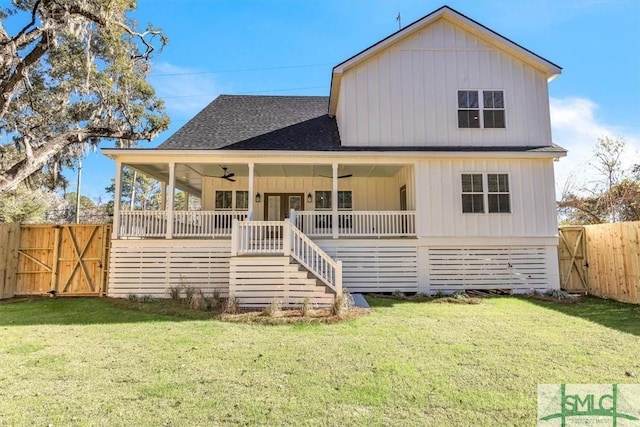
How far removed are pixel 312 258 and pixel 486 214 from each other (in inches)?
218

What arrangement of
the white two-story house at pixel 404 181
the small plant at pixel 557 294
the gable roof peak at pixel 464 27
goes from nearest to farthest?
the small plant at pixel 557 294, the white two-story house at pixel 404 181, the gable roof peak at pixel 464 27

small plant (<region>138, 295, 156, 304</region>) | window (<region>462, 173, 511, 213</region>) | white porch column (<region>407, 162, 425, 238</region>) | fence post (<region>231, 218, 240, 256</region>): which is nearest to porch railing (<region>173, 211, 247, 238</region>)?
fence post (<region>231, 218, 240, 256</region>)

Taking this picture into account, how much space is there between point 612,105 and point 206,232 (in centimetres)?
2550

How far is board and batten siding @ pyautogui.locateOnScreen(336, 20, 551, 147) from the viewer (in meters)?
10.8

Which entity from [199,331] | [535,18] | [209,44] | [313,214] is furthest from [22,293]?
[535,18]

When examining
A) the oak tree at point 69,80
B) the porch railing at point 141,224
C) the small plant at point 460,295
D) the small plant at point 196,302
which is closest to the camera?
the small plant at point 196,302

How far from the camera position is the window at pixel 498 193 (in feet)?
33.7

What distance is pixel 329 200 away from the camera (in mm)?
13336

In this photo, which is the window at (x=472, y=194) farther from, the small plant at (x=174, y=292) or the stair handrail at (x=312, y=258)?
the small plant at (x=174, y=292)

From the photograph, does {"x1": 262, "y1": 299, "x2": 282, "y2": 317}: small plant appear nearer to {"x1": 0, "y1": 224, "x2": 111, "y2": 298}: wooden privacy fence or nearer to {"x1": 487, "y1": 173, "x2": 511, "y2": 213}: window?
{"x1": 0, "y1": 224, "x2": 111, "y2": 298}: wooden privacy fence

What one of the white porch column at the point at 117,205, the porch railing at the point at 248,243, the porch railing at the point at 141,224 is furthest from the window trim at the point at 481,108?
the white porch column at the point at 117,205

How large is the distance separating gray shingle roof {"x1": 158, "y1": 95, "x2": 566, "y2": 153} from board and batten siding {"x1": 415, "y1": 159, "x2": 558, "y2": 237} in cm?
49

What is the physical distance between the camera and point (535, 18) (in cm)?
1161

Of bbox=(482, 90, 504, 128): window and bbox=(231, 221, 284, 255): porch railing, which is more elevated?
bbox=(482, 90, 504, 128): window
